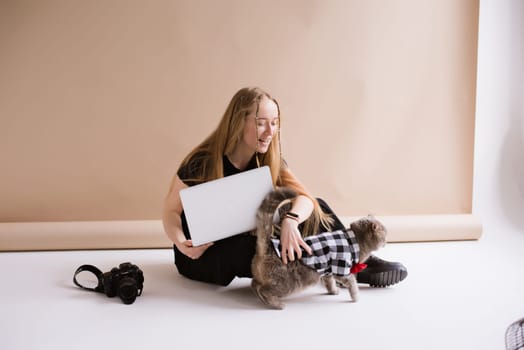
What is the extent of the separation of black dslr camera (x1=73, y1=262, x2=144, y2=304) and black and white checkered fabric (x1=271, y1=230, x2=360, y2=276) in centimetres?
51

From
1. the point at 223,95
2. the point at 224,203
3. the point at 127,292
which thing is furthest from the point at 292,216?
the point at 223,95

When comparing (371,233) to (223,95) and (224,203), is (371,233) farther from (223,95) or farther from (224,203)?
(223,95)

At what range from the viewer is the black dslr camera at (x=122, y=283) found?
185cm

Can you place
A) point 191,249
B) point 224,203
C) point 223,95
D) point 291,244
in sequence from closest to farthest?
A: 1. point 291,244
2. point 224,203
3. point 191,249
4. point 223,95

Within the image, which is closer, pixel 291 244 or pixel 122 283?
pixel 291 244

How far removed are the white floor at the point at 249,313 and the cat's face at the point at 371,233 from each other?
8.6 inches

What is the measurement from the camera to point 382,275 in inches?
78.4

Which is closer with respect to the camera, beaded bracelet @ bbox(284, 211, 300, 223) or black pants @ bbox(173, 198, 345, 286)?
beaded bracelet @ bbox(284, 211, 300, 223)

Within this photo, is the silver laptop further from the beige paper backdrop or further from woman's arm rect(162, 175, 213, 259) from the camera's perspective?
the beige paper backdrop

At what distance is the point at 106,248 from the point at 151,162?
493 mm

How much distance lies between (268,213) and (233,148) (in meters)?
0.33

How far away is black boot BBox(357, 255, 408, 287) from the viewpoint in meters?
1.99

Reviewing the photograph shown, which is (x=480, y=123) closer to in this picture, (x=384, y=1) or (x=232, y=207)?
(x=384, y=1)

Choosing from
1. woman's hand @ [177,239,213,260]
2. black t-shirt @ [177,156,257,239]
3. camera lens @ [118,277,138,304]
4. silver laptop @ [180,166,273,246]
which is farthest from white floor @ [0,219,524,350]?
black t-shirt @ [177,156,257,239]
